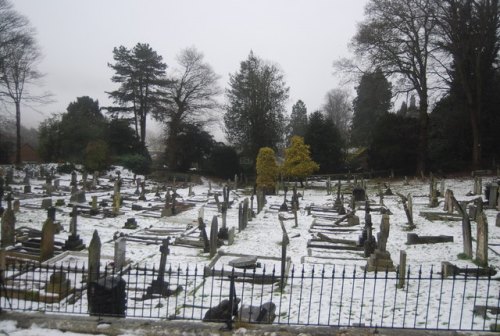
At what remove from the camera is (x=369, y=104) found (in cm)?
3756

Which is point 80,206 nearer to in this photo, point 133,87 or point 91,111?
point 133,87

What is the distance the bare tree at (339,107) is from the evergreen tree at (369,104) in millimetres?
13779

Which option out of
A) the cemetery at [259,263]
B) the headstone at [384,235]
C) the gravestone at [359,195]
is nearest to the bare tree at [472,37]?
the cemetery at [259,263]

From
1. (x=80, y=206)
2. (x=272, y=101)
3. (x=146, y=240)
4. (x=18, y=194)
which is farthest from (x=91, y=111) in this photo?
(x=146, y=240)

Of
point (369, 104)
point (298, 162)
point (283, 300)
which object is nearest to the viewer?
point (283, 300)

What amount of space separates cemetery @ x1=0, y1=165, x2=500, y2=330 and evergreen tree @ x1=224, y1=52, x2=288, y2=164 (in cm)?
2057

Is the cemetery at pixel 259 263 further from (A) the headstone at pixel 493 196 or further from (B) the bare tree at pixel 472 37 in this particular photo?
(B) the bare tree at pixel 472 37

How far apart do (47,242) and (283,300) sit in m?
6.80

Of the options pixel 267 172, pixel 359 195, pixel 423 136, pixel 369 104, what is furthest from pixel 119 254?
pixel 369 104

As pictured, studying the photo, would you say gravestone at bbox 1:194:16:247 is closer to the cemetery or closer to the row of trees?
the cemetery

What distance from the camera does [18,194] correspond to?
20.9 meters

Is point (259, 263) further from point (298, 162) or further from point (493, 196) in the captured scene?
point (298, 162)

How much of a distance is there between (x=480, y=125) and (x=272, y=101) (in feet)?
66.8

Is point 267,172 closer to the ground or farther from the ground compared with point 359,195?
farther from the ground
